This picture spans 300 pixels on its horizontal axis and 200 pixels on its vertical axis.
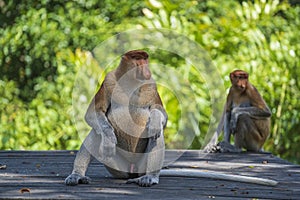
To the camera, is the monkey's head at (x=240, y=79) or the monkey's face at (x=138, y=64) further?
the monkey's head at (x=240, y=79)

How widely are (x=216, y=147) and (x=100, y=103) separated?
9.05 ft

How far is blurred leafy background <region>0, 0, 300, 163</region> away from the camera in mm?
8883

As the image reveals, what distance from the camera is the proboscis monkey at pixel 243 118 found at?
729 cm

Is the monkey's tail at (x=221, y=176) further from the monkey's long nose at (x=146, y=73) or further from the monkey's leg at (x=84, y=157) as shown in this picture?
the monkey's long nose at (x=146, y=73)

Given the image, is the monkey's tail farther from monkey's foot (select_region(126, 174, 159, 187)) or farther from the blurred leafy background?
the blurred leafy background

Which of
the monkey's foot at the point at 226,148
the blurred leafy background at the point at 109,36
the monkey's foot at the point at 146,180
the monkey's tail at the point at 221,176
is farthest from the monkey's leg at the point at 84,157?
the blurred leafy background at the point at 109,36

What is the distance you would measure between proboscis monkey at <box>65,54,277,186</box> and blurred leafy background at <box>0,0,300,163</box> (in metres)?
3.08

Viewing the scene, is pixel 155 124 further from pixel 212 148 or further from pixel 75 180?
pixel 212 148

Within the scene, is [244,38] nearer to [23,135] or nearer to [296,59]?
[296,59]

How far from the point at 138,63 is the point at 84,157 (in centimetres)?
68

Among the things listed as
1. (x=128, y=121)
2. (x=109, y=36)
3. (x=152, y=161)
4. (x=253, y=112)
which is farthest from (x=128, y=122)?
(x=109, y=36)

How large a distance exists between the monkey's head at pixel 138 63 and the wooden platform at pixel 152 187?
2.27 ft

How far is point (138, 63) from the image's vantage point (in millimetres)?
4520

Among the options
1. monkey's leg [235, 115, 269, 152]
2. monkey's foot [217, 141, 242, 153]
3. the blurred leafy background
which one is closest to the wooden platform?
monkey's foot [217, 141, 242, 153]
